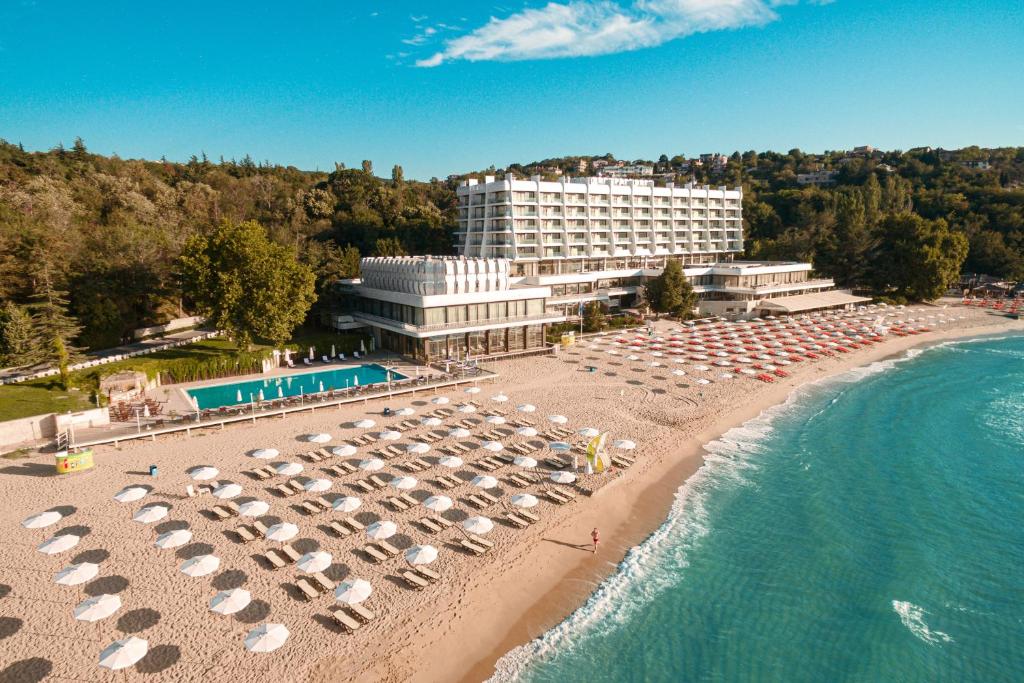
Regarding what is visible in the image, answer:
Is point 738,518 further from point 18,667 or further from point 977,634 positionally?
point 18,667

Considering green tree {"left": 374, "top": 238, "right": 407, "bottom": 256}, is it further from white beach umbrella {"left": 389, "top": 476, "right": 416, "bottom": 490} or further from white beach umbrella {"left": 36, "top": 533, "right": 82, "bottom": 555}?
white beach umbrella {"left": 36, "top": 533, "right": 82, "bottom": 555}

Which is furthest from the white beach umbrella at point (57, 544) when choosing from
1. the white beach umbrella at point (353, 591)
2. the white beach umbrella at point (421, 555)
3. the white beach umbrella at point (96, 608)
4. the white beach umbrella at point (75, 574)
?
the white beach umbrella at point (421, 555)

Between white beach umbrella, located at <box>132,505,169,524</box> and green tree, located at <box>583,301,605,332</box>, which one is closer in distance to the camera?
white beach umbrella, located at <box>132,505,169,524</box>

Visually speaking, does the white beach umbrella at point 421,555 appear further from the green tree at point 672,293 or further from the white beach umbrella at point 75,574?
the green tree at point 672,293

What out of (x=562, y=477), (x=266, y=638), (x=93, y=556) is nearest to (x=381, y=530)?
(x=266, y=638)

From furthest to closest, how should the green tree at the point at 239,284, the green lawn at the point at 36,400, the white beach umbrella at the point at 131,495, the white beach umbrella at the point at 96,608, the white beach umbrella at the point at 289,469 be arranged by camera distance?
1. the green tree at the point at 239,284
2. the green lawn at the point at 36,400
3. the white beach umbrella at the point at 289,469
4. the white beach umbrella at the point at 131,495
5. the white beach umbrella at the point at 96,608

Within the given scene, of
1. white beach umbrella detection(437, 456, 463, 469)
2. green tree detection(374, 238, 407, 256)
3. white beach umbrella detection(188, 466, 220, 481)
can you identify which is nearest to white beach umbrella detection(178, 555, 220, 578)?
white beach umbrella detection(188, 466, 220, 481)

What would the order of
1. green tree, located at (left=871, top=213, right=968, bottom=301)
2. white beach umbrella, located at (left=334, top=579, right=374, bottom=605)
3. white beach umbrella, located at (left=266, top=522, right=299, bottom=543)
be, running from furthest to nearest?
green tree, located at (left=871, top=213, right=968, bottom=301) → white beach umbrella, located at (left=266, top=522, right=299, bottom=543) → white beach umbrella, located at (left=334, top=579, right=374, bottom=605)
